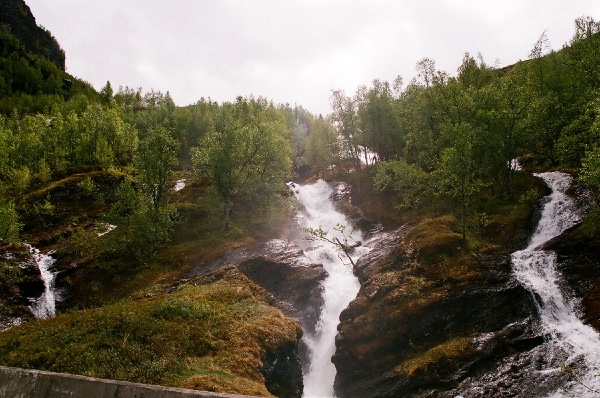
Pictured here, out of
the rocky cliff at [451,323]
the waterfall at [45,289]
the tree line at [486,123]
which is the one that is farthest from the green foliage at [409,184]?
the waterfall at [45,289]

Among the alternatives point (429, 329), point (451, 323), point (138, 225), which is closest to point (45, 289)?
point (138, 225)

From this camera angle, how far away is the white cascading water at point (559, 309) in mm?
17562

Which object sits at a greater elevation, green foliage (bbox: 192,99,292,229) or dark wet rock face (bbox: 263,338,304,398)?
green foliage (bbox: 192,99,292,229)

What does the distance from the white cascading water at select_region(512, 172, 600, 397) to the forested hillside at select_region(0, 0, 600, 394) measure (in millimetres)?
2864

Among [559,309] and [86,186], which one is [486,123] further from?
[86,186]

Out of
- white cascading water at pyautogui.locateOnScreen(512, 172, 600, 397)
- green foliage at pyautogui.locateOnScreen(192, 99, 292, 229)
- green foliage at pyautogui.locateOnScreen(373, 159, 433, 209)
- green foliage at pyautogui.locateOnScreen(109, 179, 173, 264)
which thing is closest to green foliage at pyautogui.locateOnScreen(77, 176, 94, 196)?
green foliage at pyautogui.locateOnScreen(109, 179, 173, 264)

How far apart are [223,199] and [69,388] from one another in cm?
3409

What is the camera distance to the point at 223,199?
1693 inches

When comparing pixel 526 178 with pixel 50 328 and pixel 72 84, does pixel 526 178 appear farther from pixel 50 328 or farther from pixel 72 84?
pixel 72 84

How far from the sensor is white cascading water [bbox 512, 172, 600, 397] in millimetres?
17562

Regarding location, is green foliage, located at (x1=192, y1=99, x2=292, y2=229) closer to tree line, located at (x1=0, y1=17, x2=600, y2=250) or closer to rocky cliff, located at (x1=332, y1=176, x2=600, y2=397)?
tree line, located at (x1=0, y1=17, x2=600, y2=250)

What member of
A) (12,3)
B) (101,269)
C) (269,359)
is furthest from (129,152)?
(12,3)

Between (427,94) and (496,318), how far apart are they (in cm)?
3189

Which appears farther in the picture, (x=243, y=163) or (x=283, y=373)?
(x=243, y=163)
